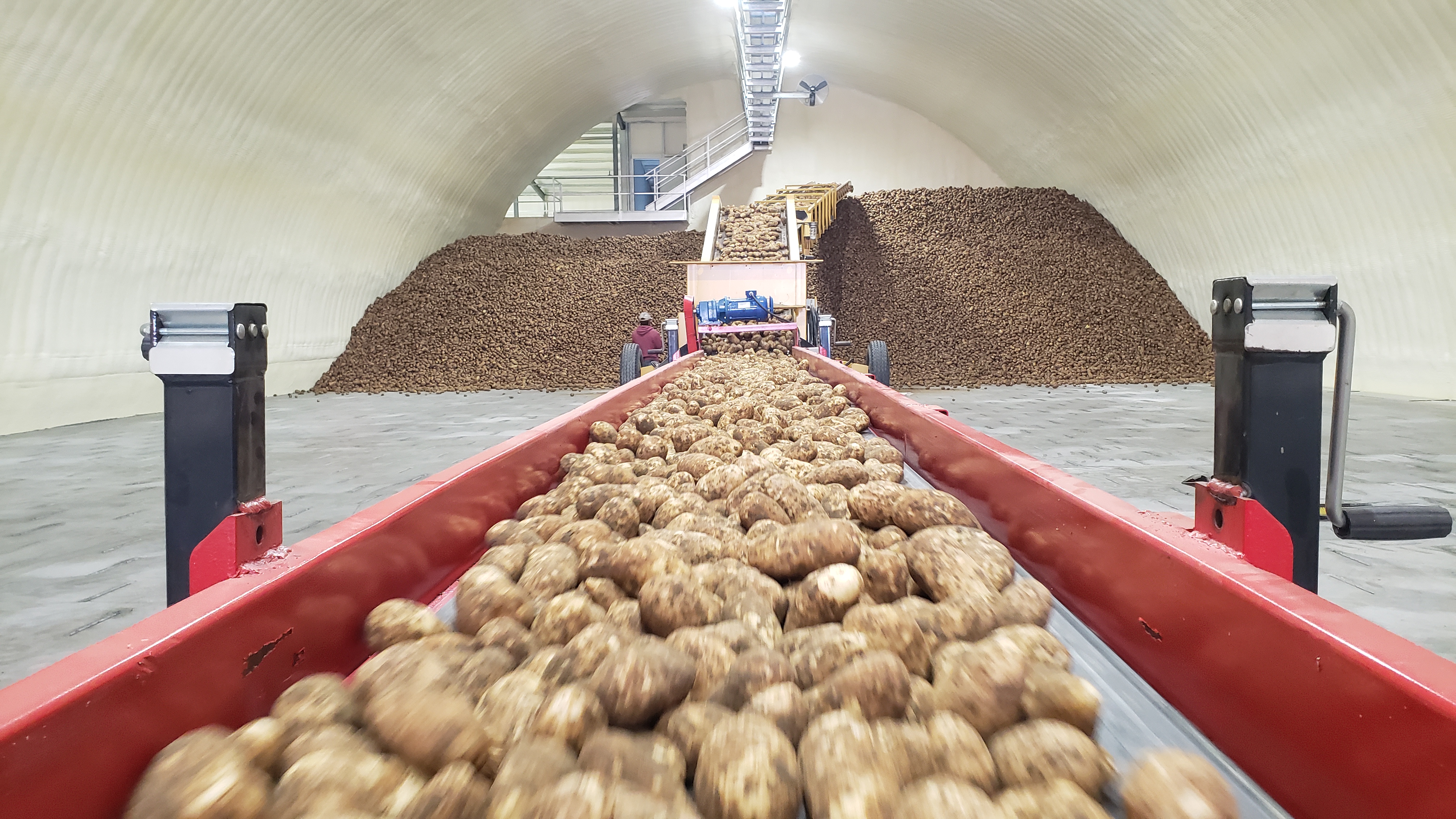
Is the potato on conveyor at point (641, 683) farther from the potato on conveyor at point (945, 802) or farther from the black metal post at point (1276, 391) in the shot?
the black metal post at point (1276, 391)

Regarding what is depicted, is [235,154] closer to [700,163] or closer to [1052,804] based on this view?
[1052,804]

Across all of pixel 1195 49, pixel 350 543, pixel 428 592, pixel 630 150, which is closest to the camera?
pixel 350 543

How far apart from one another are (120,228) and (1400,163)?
456 inches

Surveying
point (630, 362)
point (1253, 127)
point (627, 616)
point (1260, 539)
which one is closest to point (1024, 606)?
point (1260, 539)

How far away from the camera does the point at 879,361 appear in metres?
6.52

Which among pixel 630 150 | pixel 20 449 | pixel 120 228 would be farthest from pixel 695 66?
pixel 20 449

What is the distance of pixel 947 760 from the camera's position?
856 mm

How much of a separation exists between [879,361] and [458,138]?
8.67m

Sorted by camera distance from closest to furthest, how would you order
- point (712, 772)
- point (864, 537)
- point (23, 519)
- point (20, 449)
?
point (712, 772)
point (864, 537)
point (23, 519)
point (20, 449)

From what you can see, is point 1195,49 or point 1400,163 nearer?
point 1400,163

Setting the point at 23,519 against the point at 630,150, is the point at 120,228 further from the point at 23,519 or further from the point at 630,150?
the point at 630,150

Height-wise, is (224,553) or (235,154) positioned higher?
(235,154)

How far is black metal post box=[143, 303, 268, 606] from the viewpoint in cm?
119

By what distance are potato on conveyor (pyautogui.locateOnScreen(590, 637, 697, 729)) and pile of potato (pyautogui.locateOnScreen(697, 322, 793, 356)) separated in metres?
5.85
